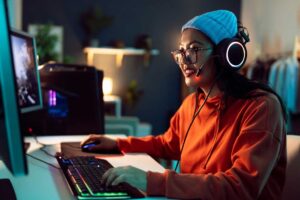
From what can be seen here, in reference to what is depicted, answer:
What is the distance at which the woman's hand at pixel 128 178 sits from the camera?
102 cm

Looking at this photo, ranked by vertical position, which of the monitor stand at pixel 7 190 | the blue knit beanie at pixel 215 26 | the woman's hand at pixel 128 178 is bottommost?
the monitor stand at pixel 7 190

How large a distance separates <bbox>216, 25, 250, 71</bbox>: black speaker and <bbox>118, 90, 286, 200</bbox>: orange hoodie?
0.35 feet

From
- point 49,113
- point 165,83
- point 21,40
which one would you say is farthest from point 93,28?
point 21,40

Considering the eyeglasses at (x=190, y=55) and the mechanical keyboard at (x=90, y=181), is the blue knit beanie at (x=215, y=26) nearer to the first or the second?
the eyeglasses at (x=190, y=55)

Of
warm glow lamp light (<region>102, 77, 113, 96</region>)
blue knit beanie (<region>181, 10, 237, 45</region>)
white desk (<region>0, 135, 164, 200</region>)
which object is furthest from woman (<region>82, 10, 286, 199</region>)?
warm glow lamp light (<region>102, 77, 113, 96</region>)

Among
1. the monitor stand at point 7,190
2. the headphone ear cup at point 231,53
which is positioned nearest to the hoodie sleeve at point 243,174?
the headphone ear cup at point 231,53

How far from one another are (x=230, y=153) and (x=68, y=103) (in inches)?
34.4

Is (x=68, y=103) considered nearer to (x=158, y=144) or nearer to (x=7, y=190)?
(x=158, y=144)

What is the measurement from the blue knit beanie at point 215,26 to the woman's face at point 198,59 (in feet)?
0.06

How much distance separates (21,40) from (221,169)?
80 cm

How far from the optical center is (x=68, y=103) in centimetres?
181

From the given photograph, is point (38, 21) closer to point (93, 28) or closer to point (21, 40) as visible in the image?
point (93, 28)

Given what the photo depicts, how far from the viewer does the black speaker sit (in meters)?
1.24

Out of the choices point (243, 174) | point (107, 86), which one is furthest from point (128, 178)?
point (107, 86)
